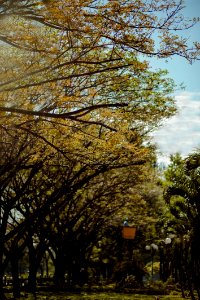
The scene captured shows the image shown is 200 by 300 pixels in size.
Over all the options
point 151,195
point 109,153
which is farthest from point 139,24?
point 151,195

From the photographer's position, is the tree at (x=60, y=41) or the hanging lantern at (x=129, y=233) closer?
the tree at (x=60, y=41)

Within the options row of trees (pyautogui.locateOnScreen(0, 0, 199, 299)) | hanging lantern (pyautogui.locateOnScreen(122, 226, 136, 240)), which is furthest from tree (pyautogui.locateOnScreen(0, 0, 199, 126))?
hanging lantern (pyautogui.locateOnScreen(122, 226, 136, 240))

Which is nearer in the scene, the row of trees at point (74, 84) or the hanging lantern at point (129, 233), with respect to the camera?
the row of trees at point (74, 84)

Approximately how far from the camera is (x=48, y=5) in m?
6.88

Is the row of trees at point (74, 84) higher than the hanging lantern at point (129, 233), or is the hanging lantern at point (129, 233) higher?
the row of trees at point (74, 84)

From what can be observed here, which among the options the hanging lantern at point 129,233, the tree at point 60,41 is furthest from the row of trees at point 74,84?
the hanging lantern at point 129,233

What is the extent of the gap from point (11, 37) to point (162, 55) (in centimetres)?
298

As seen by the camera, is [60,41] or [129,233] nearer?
[60,41]

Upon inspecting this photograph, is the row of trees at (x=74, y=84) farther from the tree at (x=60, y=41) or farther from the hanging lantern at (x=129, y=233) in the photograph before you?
the hanging lantern at (x=129, y=233)

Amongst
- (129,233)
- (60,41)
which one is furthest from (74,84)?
(129,233)

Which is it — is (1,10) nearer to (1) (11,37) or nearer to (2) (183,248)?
(1) (11,37)

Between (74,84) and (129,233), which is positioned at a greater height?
(74,84)

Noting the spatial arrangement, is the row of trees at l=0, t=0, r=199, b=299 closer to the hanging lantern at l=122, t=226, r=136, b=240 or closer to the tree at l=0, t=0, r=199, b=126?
the tree at l=0, t=0, r=199, b=126

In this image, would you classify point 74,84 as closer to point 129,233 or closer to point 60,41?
point 60,41
